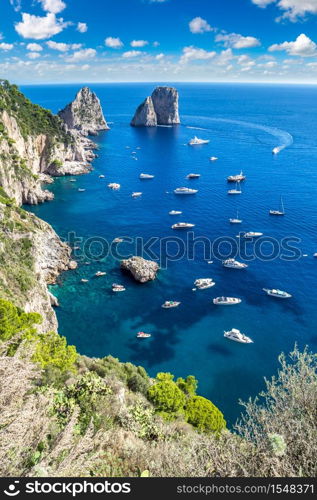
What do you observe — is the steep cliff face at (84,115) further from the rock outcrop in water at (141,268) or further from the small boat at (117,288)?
the small boat at (117,288)

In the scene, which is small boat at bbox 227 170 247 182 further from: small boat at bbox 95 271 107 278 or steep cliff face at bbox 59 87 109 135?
steep cliff face at bbox 59 87 109 135

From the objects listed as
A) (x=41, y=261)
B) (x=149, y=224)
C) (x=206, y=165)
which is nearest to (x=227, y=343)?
(x=41, y=261)

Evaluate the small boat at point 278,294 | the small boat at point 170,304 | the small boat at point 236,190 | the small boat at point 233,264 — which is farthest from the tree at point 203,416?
the small boat at point 236,190

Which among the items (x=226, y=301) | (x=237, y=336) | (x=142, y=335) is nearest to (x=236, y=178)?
(x=226, y=301)

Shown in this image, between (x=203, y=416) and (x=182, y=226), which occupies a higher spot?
(x=182, y=226)

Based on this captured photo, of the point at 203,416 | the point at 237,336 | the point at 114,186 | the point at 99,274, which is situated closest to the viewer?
the point at 203,416

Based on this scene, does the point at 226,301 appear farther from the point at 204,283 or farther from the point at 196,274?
the point at 196,274

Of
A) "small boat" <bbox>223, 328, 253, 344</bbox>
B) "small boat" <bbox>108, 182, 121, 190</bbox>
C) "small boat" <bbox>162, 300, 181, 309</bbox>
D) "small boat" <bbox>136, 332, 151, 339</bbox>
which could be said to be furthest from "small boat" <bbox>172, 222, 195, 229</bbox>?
"small boat" <bbox>136, 332, 151, 339</bbox>
